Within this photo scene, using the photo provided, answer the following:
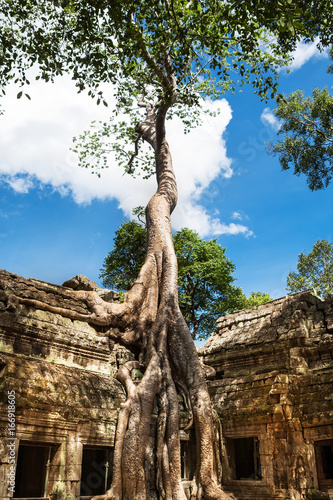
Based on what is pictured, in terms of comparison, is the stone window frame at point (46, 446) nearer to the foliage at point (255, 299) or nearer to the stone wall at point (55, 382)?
the stone wall at point (55, 382)

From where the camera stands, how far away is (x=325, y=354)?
8172 millimetres

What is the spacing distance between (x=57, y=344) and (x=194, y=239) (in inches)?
581

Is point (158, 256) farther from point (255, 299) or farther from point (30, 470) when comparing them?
point (255, 299)

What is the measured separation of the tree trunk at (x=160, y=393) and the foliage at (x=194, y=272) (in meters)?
10.2

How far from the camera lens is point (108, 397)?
7316 millimetres

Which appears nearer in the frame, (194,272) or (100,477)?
(100,477)

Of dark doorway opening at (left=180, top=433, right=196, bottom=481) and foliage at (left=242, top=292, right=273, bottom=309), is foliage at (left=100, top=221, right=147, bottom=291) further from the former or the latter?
dark doorway opening at (left=180, top=433, right=196, bottom=481)

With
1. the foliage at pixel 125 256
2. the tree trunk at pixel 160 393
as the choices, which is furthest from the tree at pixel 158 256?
the foliage at pixel 125 256

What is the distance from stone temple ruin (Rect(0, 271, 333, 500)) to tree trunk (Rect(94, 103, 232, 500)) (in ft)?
1.23

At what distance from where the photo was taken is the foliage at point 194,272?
2064 cm

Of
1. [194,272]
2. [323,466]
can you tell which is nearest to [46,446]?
[323,466]

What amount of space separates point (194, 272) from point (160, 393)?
13.0 meters

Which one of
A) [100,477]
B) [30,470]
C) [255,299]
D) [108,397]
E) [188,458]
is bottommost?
[100,477]

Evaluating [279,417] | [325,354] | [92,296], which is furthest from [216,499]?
[92,296]
